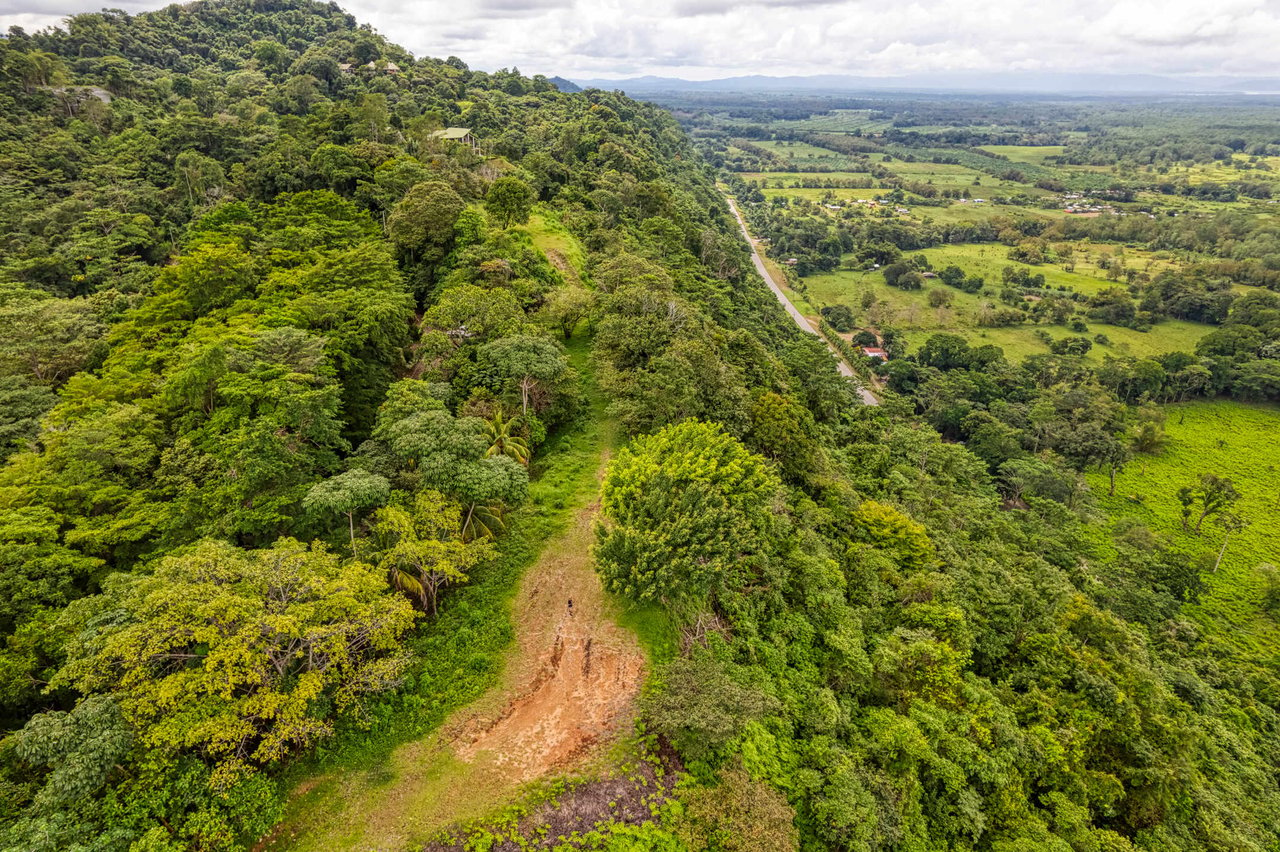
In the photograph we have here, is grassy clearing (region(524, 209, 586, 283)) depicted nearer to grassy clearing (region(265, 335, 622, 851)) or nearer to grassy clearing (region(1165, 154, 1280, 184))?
grassy clearing (region(265, 335, 622, 851))

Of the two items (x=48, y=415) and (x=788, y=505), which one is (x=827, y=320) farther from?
(x=48, y=415)

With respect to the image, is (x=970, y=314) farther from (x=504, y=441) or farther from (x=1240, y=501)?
(x=504, y=441)

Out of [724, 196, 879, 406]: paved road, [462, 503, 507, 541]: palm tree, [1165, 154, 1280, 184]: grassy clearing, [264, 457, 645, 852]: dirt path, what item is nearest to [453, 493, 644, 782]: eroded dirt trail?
[264, 457, 645, 852]: dirt path

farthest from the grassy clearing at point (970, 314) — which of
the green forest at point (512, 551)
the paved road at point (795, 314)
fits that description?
the green forest at point (512, 551)

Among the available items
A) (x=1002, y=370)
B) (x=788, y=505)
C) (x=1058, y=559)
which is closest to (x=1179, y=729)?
(x=788, y=505)

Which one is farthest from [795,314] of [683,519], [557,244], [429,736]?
[429,736]
